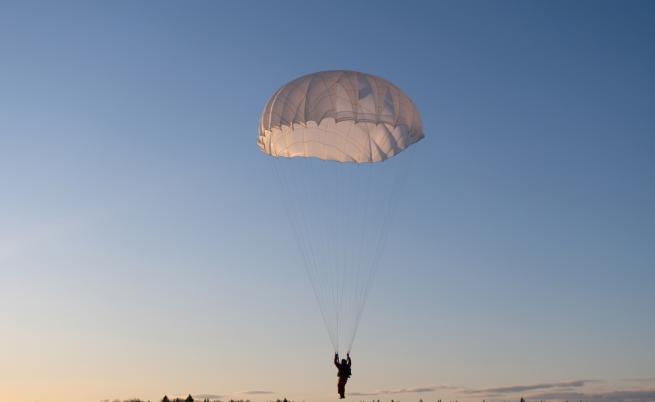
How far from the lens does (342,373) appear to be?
47156 millimetres

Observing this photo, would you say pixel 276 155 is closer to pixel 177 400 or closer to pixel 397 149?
pixel 397 149

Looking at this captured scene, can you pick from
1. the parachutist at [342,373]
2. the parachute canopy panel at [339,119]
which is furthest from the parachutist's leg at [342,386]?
the parachute canopy panel at [339,119]

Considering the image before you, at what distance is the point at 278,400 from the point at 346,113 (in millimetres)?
13431

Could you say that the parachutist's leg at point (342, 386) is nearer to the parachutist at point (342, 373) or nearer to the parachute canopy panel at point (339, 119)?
the parachutist at point (342, 373)

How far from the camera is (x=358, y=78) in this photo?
48.1 metres

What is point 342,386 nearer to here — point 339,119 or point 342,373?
point 342,373

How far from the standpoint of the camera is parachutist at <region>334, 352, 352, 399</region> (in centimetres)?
4716

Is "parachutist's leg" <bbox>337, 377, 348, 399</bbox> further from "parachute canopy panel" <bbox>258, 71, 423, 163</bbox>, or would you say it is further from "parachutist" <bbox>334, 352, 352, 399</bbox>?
"parachute canopy panel" <bbox>258, 71, 423, 163</bbox>

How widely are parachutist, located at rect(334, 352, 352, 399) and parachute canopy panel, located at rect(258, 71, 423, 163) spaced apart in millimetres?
10018

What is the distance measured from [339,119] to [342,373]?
11708 millimetres

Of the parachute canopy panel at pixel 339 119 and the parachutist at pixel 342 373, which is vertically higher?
the parachute canopy panel at pixel 339 119

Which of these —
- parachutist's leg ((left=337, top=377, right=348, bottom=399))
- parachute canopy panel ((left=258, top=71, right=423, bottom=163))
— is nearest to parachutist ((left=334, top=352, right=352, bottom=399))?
parachutist's leg ((left=337, top=377, right=348, bottom=399))

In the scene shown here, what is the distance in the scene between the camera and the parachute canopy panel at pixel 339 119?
4747 cm

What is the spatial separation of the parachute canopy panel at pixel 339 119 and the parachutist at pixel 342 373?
10018 millimetres
